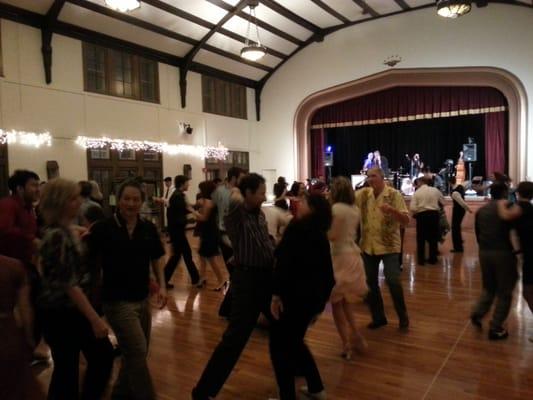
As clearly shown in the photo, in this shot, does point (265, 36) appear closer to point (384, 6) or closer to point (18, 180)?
point (384, 6)

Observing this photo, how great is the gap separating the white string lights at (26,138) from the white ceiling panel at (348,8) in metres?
7.45

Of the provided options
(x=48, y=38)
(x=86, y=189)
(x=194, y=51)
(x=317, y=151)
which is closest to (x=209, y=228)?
(x=86, y=189)

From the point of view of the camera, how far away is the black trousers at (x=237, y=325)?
2344 mm

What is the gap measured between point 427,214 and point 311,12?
24.4ft

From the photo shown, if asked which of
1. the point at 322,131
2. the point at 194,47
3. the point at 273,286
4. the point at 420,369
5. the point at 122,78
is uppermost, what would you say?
the point at 194,47

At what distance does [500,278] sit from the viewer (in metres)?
3.37

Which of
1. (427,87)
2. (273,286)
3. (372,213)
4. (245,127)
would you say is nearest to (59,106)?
(245,127)

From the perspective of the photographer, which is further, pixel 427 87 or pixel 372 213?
pixel 427 87

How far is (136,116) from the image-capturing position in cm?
1071

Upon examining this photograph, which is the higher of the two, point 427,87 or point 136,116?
point 427,87

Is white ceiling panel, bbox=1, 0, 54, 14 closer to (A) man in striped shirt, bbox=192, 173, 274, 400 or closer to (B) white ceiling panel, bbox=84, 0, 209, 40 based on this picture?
(B) white ceiling panel, bbox=84, 0, 209, 40

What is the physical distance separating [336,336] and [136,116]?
8.65 m

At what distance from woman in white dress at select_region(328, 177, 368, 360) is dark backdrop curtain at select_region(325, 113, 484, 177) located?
1212 cm

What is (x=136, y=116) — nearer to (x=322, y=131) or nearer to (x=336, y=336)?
(x=322, y=131)
